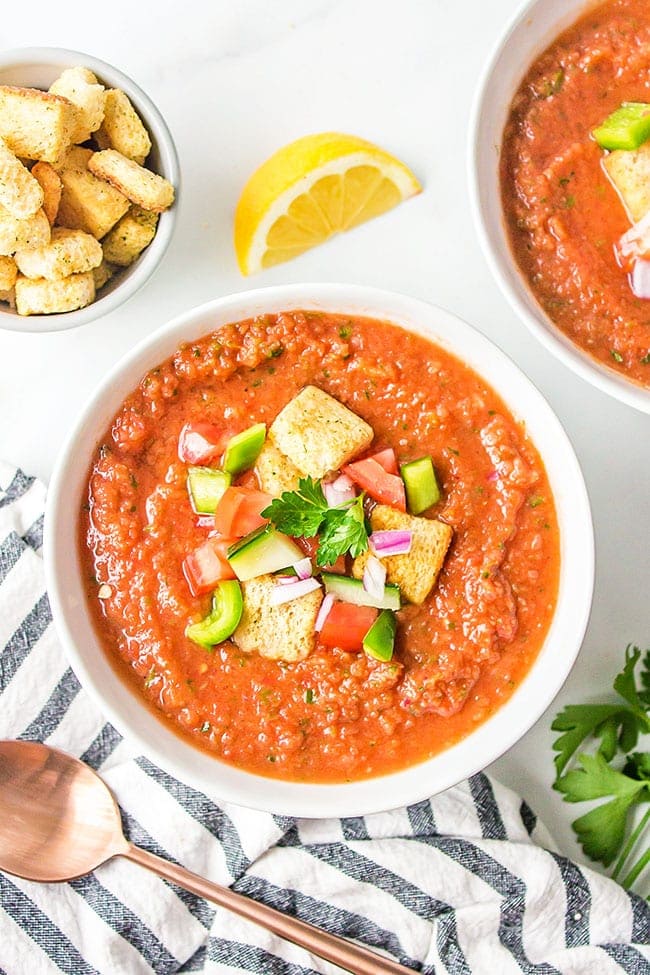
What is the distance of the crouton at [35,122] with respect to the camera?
3.33m

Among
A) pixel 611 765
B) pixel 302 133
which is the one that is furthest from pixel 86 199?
pixel 611 765

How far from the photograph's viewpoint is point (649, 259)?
3.26 m

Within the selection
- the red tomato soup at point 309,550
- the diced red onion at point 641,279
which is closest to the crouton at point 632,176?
the diced red onion at point 641,279

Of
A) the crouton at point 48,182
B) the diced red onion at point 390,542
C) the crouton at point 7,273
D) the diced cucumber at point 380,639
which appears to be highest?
the crouton at point 48,182

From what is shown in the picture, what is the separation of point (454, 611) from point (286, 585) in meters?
0.52

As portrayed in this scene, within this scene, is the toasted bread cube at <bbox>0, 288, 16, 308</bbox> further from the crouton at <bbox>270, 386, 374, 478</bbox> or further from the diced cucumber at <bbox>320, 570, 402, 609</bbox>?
the diced cucumber at <bbox>320, 570, 402, 609</bbox>

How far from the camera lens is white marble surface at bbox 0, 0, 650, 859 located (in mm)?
3873

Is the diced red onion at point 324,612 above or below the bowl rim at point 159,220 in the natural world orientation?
below

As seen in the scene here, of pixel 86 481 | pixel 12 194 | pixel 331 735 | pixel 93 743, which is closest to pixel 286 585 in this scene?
pixel 331 735

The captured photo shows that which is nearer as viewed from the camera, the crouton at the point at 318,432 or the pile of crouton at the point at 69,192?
the crouton at the point at 318,432

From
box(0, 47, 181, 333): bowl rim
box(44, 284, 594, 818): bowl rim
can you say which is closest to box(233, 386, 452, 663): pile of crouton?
box(44, 284, 594, 818): bowl rim

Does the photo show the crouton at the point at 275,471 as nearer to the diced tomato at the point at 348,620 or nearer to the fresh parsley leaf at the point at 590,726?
the diced tomato at the point at 348,620

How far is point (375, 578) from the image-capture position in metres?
3.24

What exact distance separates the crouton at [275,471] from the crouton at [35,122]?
116cm
